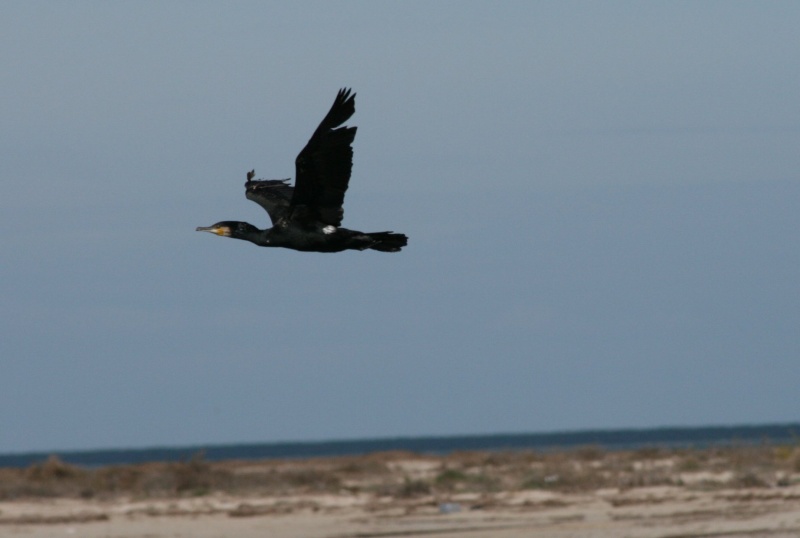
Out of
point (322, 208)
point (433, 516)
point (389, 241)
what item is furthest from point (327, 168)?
point (433, 516)

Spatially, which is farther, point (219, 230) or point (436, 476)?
point (436, 476)

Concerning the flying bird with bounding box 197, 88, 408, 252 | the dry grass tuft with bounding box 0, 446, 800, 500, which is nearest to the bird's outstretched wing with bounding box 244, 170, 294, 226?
the flying bird with bounding box 197, 88, 408, 252

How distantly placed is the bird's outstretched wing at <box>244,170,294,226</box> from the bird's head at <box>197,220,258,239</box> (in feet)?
0.80

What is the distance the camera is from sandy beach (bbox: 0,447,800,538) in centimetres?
2281

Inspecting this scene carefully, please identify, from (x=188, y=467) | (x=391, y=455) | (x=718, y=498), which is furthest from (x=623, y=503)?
(x=391, y=455)

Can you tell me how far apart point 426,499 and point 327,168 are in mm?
12033

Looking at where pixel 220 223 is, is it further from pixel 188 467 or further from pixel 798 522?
pixel 188 467

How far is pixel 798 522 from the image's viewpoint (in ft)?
71.3

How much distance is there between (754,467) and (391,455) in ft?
34.4

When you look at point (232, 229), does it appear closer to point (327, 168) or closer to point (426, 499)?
point (327, 168)

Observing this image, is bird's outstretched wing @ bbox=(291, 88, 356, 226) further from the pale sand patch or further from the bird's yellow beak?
the pale sand patch

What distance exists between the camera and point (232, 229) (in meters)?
15.9

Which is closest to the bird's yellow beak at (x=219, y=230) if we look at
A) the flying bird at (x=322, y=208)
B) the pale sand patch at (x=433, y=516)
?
the flying bird at (x=322, y=208)

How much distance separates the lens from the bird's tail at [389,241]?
15.3m
